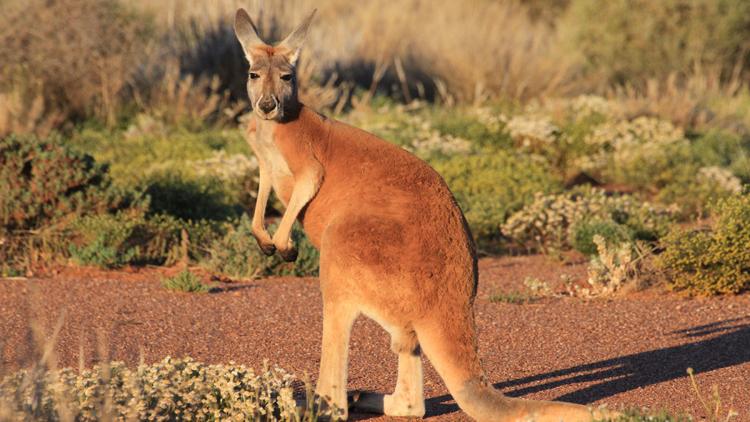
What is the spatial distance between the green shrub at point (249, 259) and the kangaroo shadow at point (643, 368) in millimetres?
3214

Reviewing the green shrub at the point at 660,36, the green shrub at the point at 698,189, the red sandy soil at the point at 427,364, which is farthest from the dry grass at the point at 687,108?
the red sandy soil at the point at 427,364

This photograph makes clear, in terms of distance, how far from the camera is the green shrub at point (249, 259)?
Result: 30.3 ft

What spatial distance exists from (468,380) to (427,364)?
2040mm

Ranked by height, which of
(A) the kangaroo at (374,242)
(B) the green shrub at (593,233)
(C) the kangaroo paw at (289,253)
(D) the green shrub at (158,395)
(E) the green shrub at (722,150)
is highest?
(A) the kangaroo at (374,242)

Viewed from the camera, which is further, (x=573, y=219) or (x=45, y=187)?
(x=573, y=219)

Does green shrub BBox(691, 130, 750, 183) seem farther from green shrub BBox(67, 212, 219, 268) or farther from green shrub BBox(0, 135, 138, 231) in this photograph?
green shrub BBox(0, 135, 138, 231)

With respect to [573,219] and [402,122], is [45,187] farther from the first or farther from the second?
[402,122]

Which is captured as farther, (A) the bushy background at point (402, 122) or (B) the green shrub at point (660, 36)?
(B) the green shrub at point (660, 36)

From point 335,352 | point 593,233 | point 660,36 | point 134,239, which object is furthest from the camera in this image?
point 660,36

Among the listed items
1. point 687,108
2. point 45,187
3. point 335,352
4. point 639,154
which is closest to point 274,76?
point 335,352

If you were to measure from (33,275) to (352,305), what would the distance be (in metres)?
4.86

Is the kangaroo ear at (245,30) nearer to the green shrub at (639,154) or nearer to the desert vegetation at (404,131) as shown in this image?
the desert vegetation at (404,131)

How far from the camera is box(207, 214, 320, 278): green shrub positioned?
9227mm

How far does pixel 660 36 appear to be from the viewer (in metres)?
21.8
